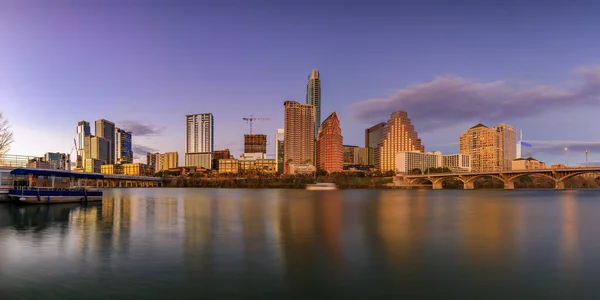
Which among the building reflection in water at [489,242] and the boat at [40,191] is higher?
the boat at [40,191]

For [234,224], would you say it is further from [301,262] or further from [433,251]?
[433,251]

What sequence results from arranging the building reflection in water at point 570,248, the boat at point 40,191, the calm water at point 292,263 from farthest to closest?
the boat at point 40,191
the building reflection in water at point 570,248
the calm water at point 292,263

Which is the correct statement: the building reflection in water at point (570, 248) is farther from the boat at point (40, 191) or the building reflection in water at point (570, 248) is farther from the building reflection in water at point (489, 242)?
the boat at point (40, 191)

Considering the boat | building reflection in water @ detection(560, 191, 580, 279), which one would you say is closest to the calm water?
building reflection in water @ detection(560, 191, 580, 279)

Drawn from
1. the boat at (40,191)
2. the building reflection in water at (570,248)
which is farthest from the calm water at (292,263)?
the boat at (40,191)

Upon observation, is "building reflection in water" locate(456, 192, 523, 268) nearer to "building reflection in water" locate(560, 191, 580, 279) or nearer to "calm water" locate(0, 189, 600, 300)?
"calm water" locate(0, 189, 600, 300)

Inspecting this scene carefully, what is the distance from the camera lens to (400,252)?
24234 millimetres

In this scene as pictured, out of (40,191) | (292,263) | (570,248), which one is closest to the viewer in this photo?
(292,263)

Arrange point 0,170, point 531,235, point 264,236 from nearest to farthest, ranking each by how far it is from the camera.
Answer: point 264,236 → point 531,235 → point 0,170

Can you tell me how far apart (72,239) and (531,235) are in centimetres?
4005

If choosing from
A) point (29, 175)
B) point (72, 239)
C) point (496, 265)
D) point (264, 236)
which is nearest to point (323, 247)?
point (264, 236)

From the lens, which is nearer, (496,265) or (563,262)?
(496,265)

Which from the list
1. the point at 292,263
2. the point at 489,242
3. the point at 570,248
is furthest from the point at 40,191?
the point at 570,248

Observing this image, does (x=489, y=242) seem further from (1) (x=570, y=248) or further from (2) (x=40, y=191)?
(2) (x=40, y=191)
